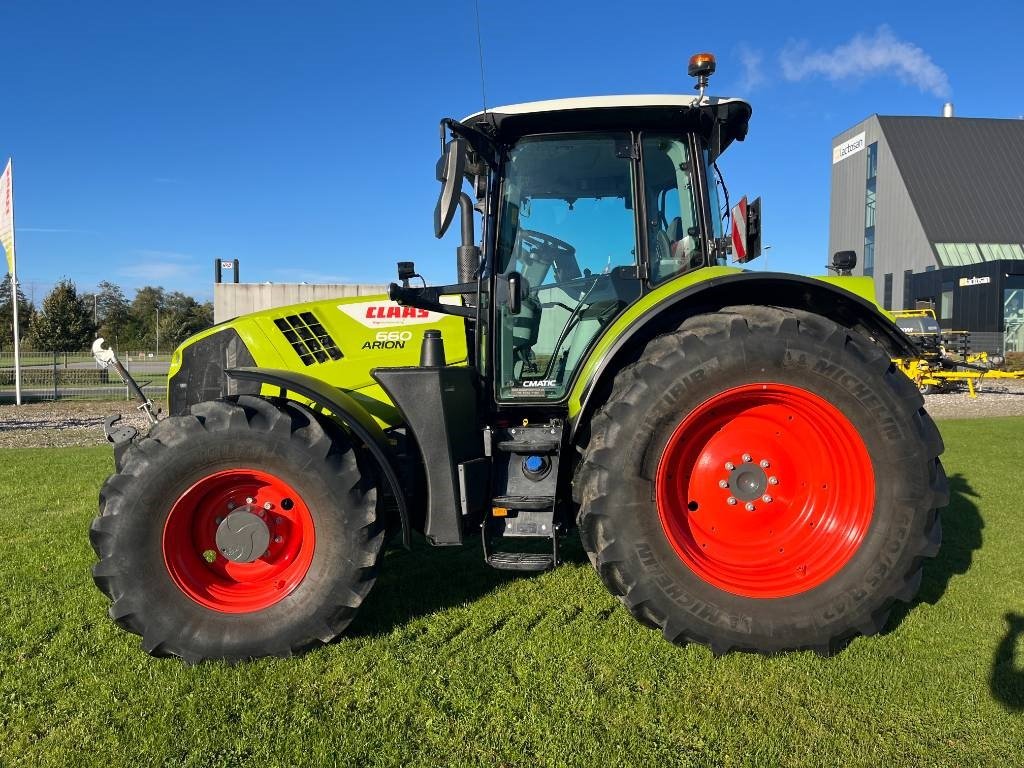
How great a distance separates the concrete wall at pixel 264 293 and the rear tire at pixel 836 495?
1255 centimetres

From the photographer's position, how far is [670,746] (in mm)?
2213

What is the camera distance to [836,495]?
117 inches

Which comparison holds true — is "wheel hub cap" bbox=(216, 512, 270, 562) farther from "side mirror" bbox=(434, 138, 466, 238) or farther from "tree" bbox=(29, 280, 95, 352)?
"tree" bbox=(29, 280, 95, 352)

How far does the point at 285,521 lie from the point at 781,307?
247 cm

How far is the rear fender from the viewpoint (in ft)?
9.57

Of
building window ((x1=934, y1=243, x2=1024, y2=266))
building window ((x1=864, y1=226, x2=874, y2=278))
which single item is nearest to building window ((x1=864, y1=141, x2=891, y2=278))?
building window ((x1=864, y1=226, x2=874, y2=278))

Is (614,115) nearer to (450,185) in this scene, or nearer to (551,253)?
(551,253)

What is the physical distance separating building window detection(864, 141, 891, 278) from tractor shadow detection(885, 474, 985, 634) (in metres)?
34.0

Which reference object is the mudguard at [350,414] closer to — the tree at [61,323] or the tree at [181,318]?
the tree at [61,323]

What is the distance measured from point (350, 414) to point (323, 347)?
2.53 ft

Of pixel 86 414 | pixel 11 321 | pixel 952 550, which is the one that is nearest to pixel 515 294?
pixel 952 550

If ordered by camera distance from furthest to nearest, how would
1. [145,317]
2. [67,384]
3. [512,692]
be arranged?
[145,317] < [67,384] < [512,692]

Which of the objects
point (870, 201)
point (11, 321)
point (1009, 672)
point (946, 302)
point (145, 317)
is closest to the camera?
point (1009, 672)

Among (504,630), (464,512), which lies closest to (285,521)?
(464,512)
